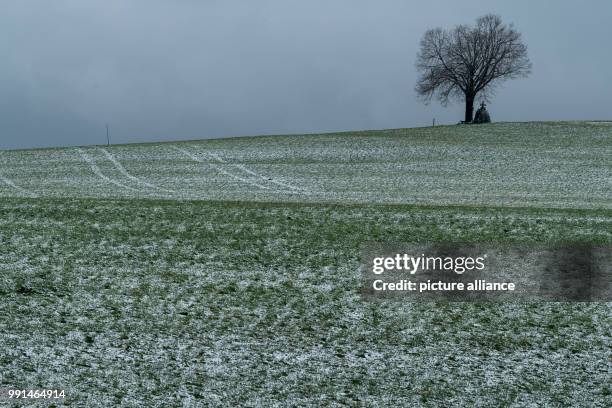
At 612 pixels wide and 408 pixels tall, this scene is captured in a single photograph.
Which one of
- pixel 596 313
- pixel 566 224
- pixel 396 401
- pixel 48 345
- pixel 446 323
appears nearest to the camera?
pixel 396 401

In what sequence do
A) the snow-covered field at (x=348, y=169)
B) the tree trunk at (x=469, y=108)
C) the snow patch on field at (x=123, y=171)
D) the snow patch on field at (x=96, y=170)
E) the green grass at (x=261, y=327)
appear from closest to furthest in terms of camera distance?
the green grass at (x=261, y=327) → the snow-covered field at (x=348, y=169) → the snow patch on field at (x=123, y=171) → the snow patch on field at (x=96, y=170) → the tree trunk at (x=469, y=108)

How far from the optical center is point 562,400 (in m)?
8.51

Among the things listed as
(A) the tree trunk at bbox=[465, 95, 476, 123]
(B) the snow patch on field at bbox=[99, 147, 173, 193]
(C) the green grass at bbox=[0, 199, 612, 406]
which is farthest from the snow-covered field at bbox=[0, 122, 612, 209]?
(A) the tree trunk at bbox=[465, 95, 476, 123]

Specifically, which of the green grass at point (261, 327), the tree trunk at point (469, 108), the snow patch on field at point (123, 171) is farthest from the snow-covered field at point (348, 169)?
the tree trunk at point (469, 108)

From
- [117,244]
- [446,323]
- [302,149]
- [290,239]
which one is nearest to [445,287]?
[446,323]

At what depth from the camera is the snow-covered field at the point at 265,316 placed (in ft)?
28.3

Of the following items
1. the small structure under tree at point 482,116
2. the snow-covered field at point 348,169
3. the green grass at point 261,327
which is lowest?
the green grass at point 261,327

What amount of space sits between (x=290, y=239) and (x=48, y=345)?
7.31 m

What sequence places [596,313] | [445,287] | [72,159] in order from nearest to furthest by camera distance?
[596,313], [445,287], [72,159]

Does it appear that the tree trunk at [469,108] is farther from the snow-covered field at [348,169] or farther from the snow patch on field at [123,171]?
the snow patch on field at [123,171]

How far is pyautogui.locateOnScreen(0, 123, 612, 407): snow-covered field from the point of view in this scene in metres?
8.62

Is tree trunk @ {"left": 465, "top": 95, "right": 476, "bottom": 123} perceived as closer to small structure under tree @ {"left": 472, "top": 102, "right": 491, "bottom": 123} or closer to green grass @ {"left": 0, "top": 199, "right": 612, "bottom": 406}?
small structure under tree @ {"left": 472, "top": 102, "right": 491, "bottom": 123}

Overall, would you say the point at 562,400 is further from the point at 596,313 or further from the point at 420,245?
the point at 420,245

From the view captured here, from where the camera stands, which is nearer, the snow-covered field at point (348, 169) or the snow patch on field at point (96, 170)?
the snow-covered field at point (348, 169)
